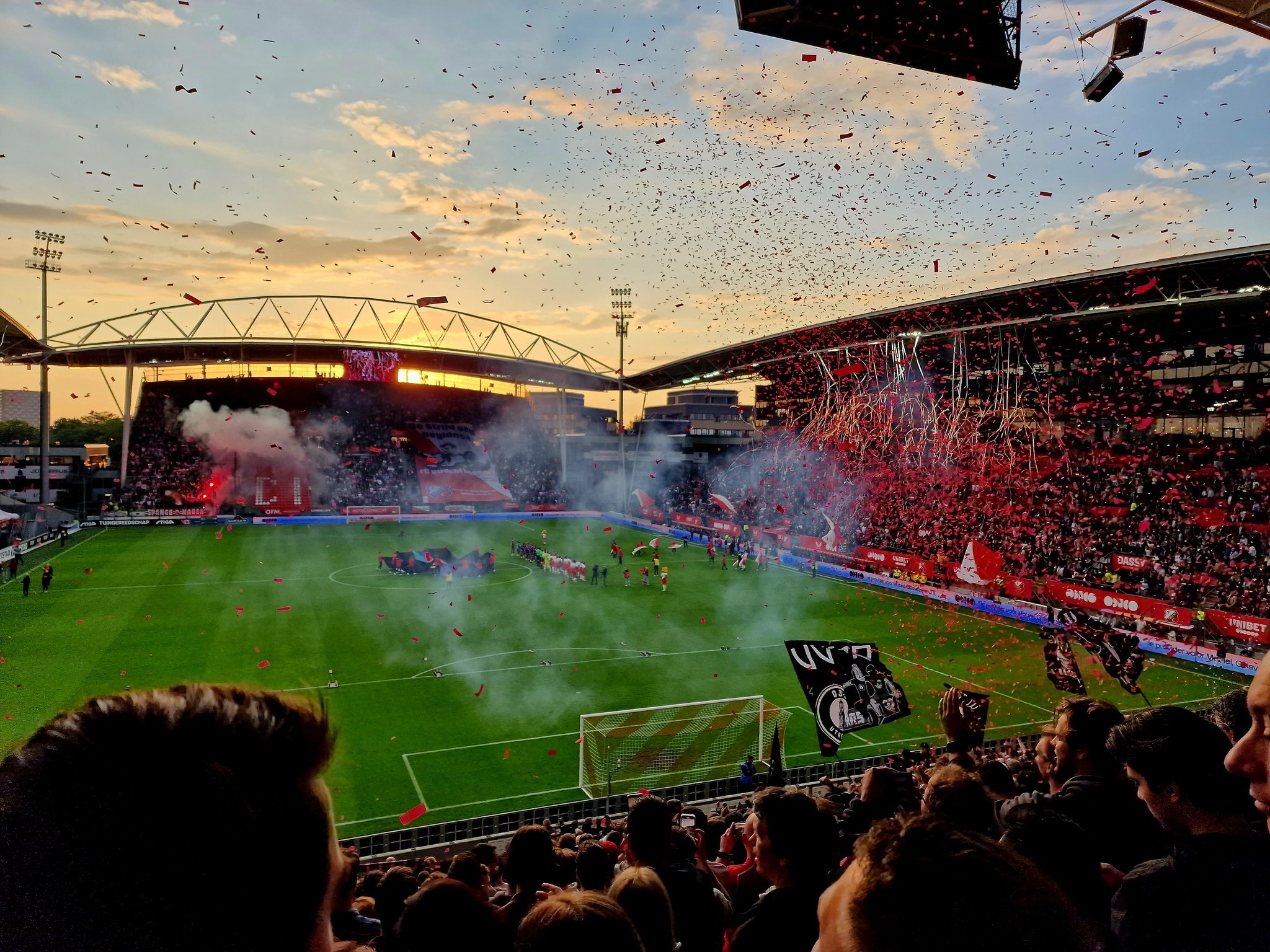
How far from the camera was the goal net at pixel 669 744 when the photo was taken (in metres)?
14.8

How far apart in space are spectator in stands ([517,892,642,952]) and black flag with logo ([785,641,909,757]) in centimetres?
889

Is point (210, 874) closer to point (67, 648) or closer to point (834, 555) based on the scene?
point (67, 648)

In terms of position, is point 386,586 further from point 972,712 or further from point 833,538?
point 972,712

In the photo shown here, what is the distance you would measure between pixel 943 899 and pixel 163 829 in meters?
1.35

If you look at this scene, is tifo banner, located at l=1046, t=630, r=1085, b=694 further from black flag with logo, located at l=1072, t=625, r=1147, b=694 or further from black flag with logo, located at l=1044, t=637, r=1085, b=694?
black flag with logo, located at l=1072, t=625, r=1147, b=694

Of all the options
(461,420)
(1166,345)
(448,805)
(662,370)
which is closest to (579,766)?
(448,805)

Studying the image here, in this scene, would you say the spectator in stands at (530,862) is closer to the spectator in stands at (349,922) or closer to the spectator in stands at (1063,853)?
the spectator in stands at (349,922)

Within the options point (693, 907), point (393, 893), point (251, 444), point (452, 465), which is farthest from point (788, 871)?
point (452, 465)

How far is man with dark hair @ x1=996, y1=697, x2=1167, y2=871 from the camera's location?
438 centimetres

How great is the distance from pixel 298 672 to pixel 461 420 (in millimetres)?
55541

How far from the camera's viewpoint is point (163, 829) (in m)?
1.00

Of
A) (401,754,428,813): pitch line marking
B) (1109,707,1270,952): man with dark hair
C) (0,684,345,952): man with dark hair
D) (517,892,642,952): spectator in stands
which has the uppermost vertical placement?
(0,684,345,952): man with dark hair

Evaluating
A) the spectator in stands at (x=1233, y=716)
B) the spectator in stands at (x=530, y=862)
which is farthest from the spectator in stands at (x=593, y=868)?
the spectator in stands at (x=1233, y=716)

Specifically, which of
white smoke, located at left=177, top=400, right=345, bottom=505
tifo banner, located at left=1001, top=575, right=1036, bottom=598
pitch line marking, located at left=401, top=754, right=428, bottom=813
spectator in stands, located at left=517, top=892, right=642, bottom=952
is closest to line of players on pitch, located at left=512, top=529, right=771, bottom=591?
tifo banner, located at left=1001, top=575, right=1036, bottom=598
